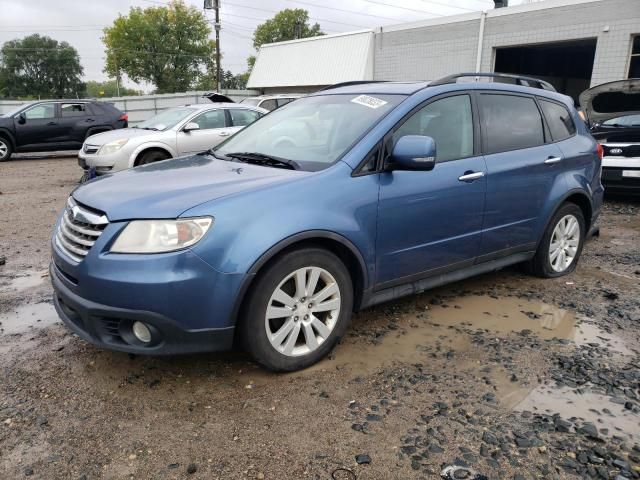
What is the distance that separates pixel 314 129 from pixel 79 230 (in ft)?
5.74

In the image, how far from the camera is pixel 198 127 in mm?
9461

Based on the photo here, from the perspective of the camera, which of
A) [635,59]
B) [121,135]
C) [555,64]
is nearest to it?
[121,135]

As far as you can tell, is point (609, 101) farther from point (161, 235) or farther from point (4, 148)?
point (4, 148)

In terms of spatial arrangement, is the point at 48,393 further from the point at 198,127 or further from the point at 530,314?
the point at 198,127

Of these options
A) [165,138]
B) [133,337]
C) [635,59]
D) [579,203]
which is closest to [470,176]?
[579,203]

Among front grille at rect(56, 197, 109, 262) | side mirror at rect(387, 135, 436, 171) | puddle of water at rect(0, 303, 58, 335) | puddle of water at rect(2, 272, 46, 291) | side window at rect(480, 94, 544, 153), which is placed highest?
side window at rect(480, 94, 544, 153)

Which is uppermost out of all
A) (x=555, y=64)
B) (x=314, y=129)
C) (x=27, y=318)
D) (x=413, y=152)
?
(x=555, y=64)

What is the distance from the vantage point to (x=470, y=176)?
385 cm

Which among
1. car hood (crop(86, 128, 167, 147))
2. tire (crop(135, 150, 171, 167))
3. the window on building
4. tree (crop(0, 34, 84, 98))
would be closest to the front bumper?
tire (crop(135, 150, 171, 167))

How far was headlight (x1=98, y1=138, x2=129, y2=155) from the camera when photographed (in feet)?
28.7

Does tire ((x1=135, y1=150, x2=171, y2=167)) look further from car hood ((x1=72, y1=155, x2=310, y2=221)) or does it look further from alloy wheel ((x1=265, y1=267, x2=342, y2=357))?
alloy wheel ((x1=265, y1=267, x2=342, y2=357))

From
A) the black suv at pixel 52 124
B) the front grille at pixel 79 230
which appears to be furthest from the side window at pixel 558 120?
the black suv at pixel 52 124

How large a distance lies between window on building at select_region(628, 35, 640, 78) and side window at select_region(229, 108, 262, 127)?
12.7 meters

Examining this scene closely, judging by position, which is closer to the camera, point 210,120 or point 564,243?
point 564,243
